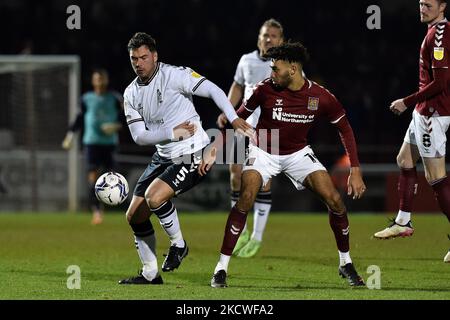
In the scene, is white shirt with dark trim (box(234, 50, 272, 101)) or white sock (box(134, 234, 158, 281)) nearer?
white sock (box(134, 234, 158, 281))

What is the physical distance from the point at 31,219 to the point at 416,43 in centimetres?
1024

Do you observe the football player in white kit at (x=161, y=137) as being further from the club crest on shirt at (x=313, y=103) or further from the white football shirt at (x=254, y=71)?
the white football shirt at (x=254, y=71)

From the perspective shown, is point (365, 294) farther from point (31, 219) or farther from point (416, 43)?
point (416, 43)

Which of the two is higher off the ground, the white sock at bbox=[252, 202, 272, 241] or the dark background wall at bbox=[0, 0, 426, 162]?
the dark background wall at bbox=[0, 0, 426, 162]

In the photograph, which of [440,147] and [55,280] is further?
[440,147]

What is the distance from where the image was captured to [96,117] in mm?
14281

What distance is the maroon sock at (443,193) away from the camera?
8523 millimetres

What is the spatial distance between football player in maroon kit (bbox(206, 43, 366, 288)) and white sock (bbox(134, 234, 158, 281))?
61cm

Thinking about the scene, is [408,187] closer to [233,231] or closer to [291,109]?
[291,109]

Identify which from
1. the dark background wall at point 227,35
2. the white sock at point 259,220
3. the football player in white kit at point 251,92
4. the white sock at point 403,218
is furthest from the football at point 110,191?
the dark background wall at point 227,35

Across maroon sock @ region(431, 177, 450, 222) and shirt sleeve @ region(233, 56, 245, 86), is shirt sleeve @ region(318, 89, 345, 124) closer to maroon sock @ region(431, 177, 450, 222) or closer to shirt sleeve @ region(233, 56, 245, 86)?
maroon sock @ region(431, 177, 450, 222)

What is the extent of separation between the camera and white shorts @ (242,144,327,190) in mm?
7534
